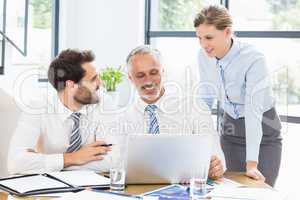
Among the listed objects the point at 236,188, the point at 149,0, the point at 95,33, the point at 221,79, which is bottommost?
the point at 236,188

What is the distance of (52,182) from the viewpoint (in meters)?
1.69

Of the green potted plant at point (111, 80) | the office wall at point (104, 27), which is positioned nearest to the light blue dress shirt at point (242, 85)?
the green potted plant at point (111, 80)

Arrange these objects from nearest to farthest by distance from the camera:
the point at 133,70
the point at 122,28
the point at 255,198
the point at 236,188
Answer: the point at 255,198 < the point at 236,188 < the point at 133,70 < the point at 122,28

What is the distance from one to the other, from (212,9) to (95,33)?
7.86 ft

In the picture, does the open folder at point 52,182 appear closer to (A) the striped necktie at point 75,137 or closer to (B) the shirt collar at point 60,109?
(A) the striped necktie at point 75,137

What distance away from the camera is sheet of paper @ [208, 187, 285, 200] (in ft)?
5.34

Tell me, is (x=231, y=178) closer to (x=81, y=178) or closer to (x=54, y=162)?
(x=81, y=178)

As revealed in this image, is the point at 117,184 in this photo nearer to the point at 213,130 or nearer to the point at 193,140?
the point at 193,140

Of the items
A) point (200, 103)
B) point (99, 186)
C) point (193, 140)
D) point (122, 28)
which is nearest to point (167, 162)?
point (193, 140)

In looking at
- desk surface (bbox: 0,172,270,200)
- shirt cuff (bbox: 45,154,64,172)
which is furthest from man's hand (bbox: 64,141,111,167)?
desk surface (bbox: 0,172,270,200)

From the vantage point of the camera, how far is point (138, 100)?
7.25 ft

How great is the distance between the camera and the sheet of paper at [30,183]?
5.32ft

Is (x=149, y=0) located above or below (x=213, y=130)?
above

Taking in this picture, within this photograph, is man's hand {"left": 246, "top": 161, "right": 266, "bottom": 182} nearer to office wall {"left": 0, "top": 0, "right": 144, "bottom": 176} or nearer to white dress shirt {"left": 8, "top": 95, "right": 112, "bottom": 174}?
white dress shirt {"left": 8, "top": 95, "right": 112, "bottom": 174}
